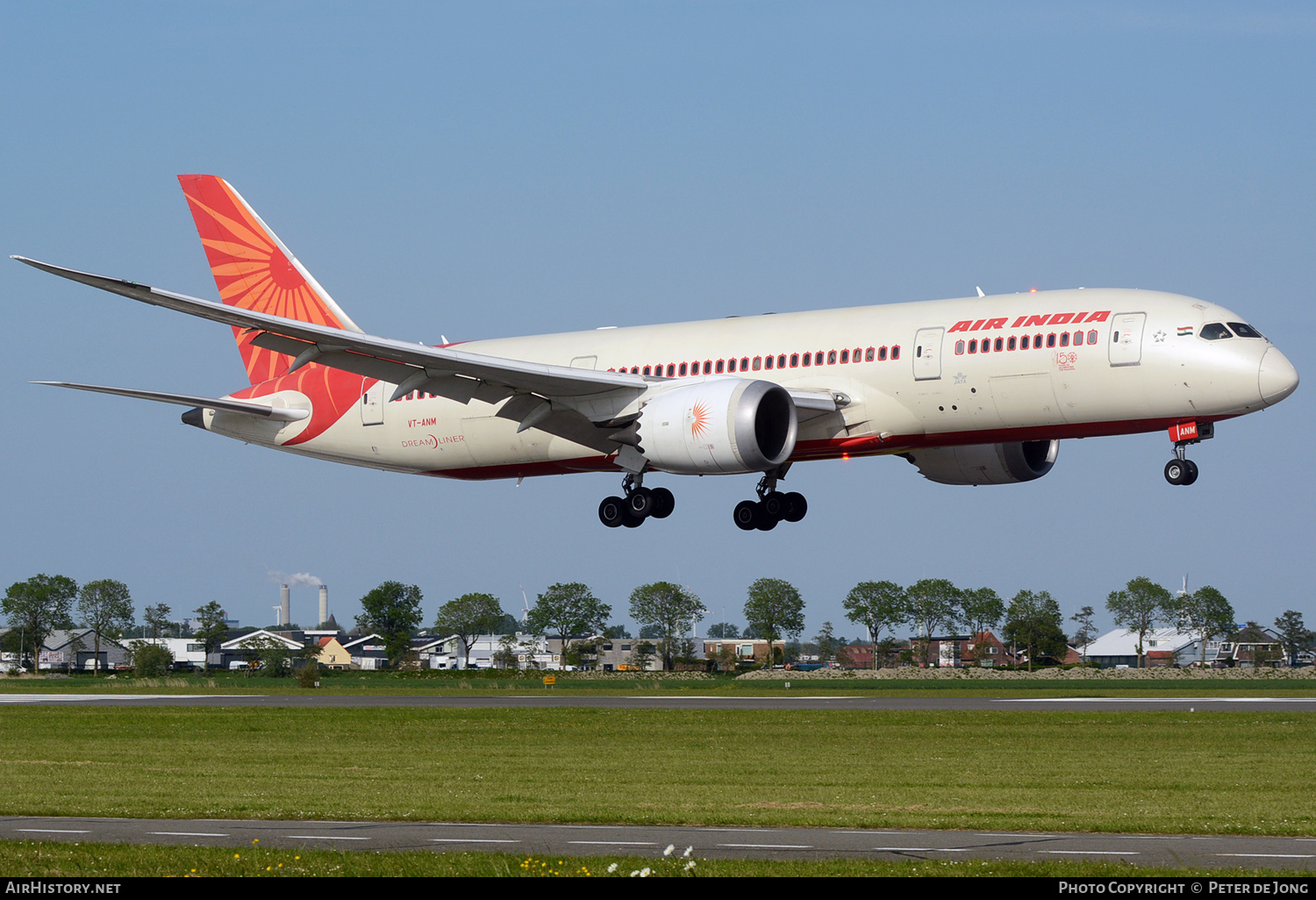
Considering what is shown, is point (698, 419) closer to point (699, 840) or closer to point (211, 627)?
point (699, 840)

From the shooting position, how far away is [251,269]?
51.8 metres

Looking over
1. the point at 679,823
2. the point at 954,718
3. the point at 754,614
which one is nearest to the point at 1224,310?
the point at 954,718

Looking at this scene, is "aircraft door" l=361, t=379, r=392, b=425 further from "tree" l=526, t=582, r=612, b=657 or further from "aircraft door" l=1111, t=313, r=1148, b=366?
"tree" l=526, t=582, r=612, b=657

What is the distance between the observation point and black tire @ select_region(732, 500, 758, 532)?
44.1m

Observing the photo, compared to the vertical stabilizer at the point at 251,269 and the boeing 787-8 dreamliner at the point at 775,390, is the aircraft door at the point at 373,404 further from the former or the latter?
the vertical stabilizer at the point at 251,269

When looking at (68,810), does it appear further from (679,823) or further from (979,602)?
(979,602)

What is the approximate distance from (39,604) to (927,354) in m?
135

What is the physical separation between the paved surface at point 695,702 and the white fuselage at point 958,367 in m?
10.6

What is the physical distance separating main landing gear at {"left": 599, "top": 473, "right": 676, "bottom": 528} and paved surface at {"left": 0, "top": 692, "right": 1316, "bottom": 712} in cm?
818

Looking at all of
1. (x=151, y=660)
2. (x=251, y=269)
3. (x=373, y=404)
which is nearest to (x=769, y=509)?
(x=373, y=404)

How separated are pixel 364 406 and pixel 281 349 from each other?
890cm

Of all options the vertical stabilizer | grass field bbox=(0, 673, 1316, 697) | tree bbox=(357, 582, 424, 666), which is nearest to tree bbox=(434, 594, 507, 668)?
tree bbox=(357, 582, 424, 666)

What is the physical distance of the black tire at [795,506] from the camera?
43875mm
